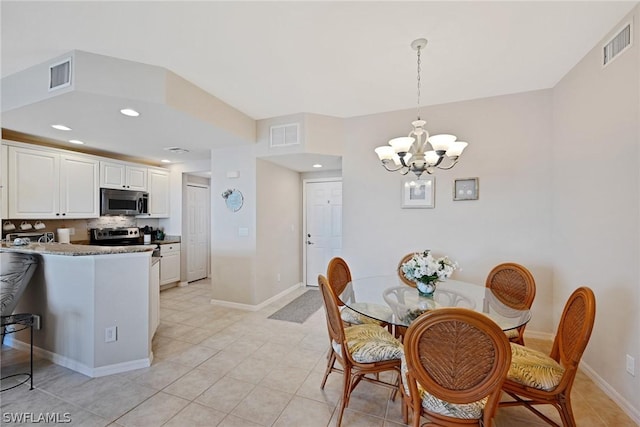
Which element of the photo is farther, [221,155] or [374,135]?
[221,155]

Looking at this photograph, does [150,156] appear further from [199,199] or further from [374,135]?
[374,135]

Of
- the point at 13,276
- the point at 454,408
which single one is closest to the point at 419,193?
the point at 454,408

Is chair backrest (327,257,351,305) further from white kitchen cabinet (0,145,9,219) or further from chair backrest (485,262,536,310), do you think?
white kitchen cabinet (0,145,9,219)

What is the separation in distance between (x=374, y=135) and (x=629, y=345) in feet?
9.98

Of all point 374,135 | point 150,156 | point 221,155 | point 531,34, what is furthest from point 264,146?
point 531,34

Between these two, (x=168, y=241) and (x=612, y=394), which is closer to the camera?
(x=612, y=394)

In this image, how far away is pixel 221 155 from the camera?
4156mm

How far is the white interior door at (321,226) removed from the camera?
16.3 ft

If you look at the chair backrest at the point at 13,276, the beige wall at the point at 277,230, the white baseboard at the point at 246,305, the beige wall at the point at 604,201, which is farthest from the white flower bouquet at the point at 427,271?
the chair backrest at the point at 13,276

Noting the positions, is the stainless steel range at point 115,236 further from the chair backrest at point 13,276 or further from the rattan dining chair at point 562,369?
the rattan dining chair at point 562,369

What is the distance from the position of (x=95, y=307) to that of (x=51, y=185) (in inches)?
101

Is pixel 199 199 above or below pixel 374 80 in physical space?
below

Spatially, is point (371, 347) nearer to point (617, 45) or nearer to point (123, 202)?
point (617, 45)

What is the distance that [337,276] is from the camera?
2.70 metres
